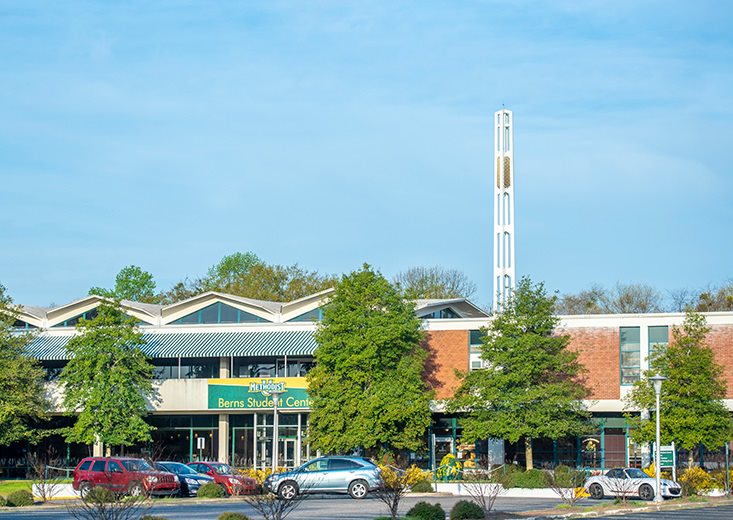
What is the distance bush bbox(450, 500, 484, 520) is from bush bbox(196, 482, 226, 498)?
1668cm

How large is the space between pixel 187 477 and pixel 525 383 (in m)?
17.6

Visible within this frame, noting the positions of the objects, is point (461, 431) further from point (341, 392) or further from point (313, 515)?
point (313, 515)

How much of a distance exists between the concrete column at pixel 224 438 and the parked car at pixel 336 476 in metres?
21.5

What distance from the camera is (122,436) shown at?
61719 millimetres

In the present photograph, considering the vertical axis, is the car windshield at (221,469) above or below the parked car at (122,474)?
below

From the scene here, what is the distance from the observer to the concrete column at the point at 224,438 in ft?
214

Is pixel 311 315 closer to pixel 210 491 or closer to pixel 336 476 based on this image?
pixel 210 491

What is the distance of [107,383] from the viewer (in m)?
62.2

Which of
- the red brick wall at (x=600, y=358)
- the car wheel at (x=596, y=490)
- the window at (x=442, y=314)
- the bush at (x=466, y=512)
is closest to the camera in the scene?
the bush at (x=466, y=512)

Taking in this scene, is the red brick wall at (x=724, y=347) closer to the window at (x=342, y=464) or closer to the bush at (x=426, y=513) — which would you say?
the window at (x=342, y=464)

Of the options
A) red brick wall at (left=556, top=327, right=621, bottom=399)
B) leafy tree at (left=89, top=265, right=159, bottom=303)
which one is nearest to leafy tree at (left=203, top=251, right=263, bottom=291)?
leafy tree at (left=89, top=265, right=159, bottom=303)

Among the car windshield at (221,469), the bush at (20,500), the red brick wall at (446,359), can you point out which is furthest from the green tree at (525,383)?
the bush at (20,500)

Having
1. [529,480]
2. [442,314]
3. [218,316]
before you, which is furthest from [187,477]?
[442,314]

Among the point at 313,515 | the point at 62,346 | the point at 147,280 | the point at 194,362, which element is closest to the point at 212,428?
the point at 194,362
